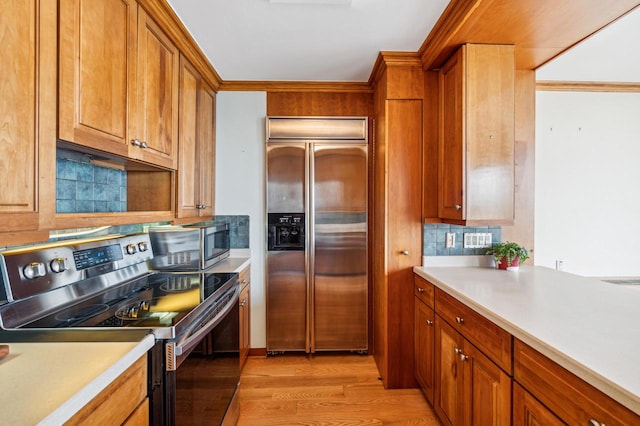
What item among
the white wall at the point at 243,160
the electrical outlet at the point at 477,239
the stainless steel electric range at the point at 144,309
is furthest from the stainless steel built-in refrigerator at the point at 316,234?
the stainless steel electric range at the point at 144,309

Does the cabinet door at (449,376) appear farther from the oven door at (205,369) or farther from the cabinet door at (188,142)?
the cabinet door at (188,142)

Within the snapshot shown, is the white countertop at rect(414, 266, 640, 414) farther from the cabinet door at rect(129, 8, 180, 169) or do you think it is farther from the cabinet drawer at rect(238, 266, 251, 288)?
the cabinet door at rect(129, 8, 180, 169)

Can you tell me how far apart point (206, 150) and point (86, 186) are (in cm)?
96

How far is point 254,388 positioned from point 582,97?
343cm

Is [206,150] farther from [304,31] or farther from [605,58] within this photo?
[605,58]

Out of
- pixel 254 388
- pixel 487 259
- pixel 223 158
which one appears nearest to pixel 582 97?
pixel 487 259

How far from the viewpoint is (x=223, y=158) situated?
8.49ft

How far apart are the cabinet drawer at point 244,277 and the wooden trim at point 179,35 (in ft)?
5.06

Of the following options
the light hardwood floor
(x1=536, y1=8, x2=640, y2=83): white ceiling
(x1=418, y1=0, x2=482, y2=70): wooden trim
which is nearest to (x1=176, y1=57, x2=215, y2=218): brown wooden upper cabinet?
the light hardwood floor

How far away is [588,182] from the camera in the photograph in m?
2.37

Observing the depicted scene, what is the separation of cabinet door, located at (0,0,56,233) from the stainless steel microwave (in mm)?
885

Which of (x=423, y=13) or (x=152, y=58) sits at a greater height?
(x=423, y=13)

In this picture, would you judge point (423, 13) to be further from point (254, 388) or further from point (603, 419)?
point (254, 388)

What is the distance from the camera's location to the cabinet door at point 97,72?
1.00 m
